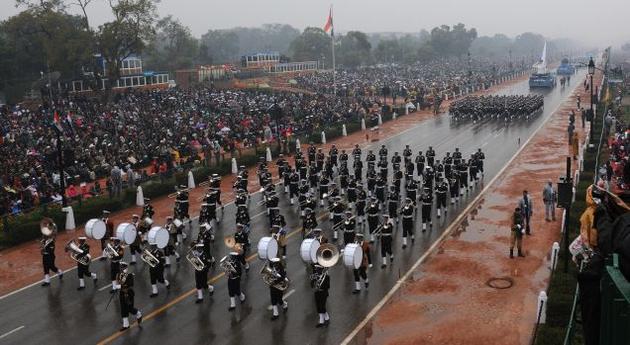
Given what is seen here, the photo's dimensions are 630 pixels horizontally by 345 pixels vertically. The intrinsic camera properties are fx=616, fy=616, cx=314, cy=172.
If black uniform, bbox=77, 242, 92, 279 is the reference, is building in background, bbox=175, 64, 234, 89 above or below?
above

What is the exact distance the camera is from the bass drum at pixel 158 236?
52.6ft

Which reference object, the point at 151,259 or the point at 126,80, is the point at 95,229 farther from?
the point at 126,80

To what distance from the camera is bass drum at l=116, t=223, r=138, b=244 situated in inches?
674

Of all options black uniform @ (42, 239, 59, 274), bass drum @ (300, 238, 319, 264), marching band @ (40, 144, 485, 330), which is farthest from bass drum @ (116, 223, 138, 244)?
bass drum @ (300, 238, 319, 264)

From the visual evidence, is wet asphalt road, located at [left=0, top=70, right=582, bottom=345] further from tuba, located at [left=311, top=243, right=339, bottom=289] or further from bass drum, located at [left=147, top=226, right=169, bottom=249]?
bass drum, located at [left=147, top=226, right=169, bottom=249]

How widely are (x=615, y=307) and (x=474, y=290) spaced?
12457 mm

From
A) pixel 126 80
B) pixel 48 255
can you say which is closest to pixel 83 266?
pixel 48 255

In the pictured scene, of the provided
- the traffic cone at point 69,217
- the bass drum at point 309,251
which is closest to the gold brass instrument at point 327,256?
the bass drum at point 309,251

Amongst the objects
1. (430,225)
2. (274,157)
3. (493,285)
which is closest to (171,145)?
(274,157)

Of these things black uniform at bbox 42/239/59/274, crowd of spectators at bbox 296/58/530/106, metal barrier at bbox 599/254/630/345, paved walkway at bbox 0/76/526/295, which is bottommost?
paved walkway at bbox 0/76/526/295

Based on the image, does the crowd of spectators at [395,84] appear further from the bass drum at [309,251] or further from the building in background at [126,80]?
the bass drum at [309,251]

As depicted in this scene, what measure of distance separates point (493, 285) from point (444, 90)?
190ft

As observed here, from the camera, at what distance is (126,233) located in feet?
56.7

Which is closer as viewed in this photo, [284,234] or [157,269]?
[157,269]
